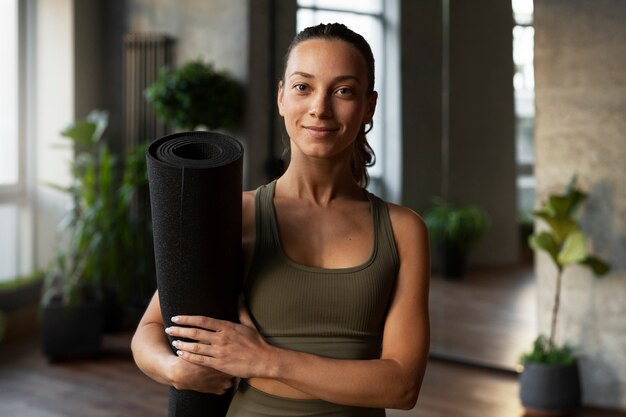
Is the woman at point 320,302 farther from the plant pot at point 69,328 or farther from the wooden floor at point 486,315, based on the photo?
the plant pot at point 69,328

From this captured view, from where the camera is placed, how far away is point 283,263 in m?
1.21

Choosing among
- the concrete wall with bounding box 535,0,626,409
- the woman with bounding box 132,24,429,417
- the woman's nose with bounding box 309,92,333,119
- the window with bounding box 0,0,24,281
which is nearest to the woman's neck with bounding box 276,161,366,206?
the woman with bounding box 132,24,429,417

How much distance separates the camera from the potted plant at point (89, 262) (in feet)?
16.5

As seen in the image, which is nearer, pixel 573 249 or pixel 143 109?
pixel 573 249

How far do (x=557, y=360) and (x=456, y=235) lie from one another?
1.25 m

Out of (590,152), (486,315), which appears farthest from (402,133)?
(590,152)

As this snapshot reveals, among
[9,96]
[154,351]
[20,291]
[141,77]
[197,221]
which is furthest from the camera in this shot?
[141,77]

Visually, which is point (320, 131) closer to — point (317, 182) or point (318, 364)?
point (317, 182)

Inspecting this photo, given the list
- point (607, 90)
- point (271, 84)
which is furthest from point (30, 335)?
point (607, 90)

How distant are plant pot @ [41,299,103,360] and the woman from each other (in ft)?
13.0

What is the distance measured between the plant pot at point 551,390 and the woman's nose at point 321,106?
305 centimetres

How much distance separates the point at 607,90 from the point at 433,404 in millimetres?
1852

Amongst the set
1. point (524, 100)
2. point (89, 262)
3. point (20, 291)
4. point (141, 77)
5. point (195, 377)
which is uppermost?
point (141, 77)

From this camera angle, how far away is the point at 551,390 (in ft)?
12.7
